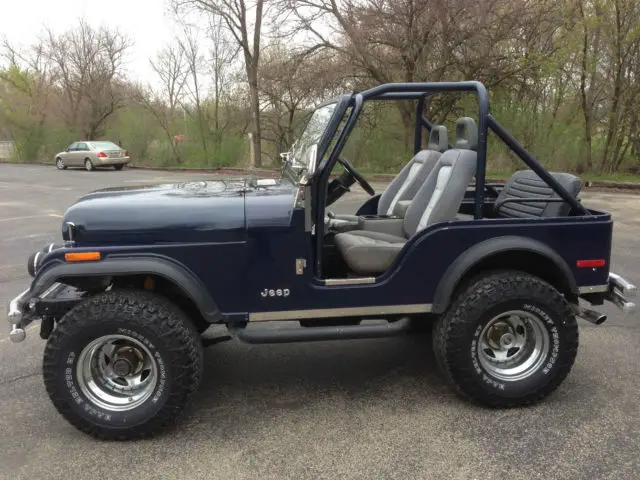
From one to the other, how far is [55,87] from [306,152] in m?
32.9

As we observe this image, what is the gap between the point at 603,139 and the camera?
1590 cm

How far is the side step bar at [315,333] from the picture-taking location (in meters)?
3.04

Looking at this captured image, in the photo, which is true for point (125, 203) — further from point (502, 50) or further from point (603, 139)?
point (603, 139)

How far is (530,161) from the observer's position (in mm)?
3113

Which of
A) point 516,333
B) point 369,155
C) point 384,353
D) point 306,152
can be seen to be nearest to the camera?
point 516,333

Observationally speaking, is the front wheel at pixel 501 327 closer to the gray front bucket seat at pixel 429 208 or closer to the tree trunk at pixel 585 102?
the gray front bucket seat at pixel 429 208

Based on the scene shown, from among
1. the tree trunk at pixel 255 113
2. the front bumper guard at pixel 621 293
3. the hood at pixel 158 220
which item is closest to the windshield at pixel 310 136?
the hood at pixel 158 220

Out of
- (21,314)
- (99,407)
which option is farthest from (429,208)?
(21,314)

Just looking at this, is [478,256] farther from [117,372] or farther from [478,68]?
[478,68]

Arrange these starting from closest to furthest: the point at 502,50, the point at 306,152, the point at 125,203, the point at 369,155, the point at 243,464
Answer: the point at 243,464, the point at 125,203, the point at 306,152, the point at 502,50, the point at 369,155

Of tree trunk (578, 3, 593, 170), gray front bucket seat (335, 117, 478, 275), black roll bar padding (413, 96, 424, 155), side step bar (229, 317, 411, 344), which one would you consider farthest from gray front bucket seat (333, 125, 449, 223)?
tree trunk (578, 3, 593, 170)

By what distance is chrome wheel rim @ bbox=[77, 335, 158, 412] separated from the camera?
2898 mm

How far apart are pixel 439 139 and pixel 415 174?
0.33 metres

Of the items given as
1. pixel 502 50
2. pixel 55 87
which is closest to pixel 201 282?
pixel 502 50
